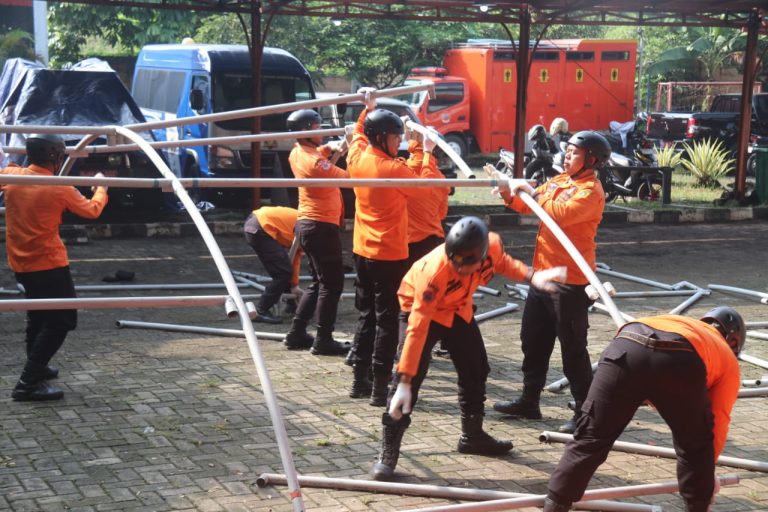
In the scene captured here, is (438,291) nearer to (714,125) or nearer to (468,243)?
(468,243)

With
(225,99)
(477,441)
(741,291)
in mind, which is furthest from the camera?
(225,99)

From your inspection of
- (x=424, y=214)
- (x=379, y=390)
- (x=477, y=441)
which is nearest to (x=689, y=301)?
(x=424, y=214)

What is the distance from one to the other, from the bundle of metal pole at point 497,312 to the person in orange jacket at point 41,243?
4.06m

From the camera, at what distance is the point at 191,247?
14.0 metres

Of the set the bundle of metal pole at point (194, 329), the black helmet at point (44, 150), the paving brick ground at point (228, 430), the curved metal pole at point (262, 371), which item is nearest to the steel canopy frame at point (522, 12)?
the bundle of metal pole at point (194, 329)

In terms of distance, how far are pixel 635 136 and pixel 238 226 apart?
1188 cm

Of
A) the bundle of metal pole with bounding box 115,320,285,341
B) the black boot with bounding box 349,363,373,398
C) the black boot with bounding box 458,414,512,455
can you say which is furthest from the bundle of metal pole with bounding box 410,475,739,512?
the bundle of metal pole with bounding box 115,320,285,341

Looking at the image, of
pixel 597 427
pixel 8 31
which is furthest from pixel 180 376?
pixel 8 31

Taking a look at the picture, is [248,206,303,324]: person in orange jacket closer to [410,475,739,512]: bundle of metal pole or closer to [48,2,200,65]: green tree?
[410,475,739,512]: bundle of metal pole

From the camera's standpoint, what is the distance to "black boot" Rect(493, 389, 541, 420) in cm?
720

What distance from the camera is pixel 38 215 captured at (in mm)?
7289

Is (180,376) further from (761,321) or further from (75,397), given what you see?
(761,321)

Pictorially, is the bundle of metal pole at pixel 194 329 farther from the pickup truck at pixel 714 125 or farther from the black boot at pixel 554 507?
the pickup truck at pixel 714 125

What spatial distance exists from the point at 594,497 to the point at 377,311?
7.94 feet
